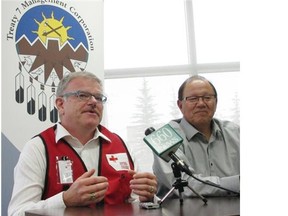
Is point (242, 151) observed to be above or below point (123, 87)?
below

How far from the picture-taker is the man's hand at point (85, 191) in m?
1.35

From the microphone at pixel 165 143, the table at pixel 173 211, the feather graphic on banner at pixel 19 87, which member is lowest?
the table at pixel 173 211

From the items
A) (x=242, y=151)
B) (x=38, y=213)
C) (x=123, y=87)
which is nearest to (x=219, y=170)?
(x=38, y=213)

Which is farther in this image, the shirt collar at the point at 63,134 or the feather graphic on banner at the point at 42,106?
the feather graphic on banner at the point at 42,106

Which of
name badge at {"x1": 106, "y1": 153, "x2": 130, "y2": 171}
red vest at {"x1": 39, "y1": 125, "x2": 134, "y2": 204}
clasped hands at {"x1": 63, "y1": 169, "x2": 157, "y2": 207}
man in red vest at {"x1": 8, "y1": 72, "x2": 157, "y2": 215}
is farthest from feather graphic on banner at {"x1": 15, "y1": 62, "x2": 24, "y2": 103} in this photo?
clasped hands at {"x1": 63, "y1": 169, "x2": 157, "y2": 207}

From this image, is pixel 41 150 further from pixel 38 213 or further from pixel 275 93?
pixel 275 93

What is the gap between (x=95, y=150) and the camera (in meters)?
1.85

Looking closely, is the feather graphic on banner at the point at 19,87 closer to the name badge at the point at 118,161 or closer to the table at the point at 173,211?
the name badge at the point at 118,161

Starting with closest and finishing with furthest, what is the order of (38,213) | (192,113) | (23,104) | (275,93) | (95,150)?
(275,93) → (38,213) → (95,150) → (192,113) → (23,104)

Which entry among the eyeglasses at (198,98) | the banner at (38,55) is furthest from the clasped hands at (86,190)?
the banner at (38,55)

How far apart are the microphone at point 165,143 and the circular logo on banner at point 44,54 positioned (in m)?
1.50

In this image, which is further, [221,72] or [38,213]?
[221,72]

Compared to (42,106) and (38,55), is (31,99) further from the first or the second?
(38,55)

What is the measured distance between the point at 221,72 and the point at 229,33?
54 centimetres
